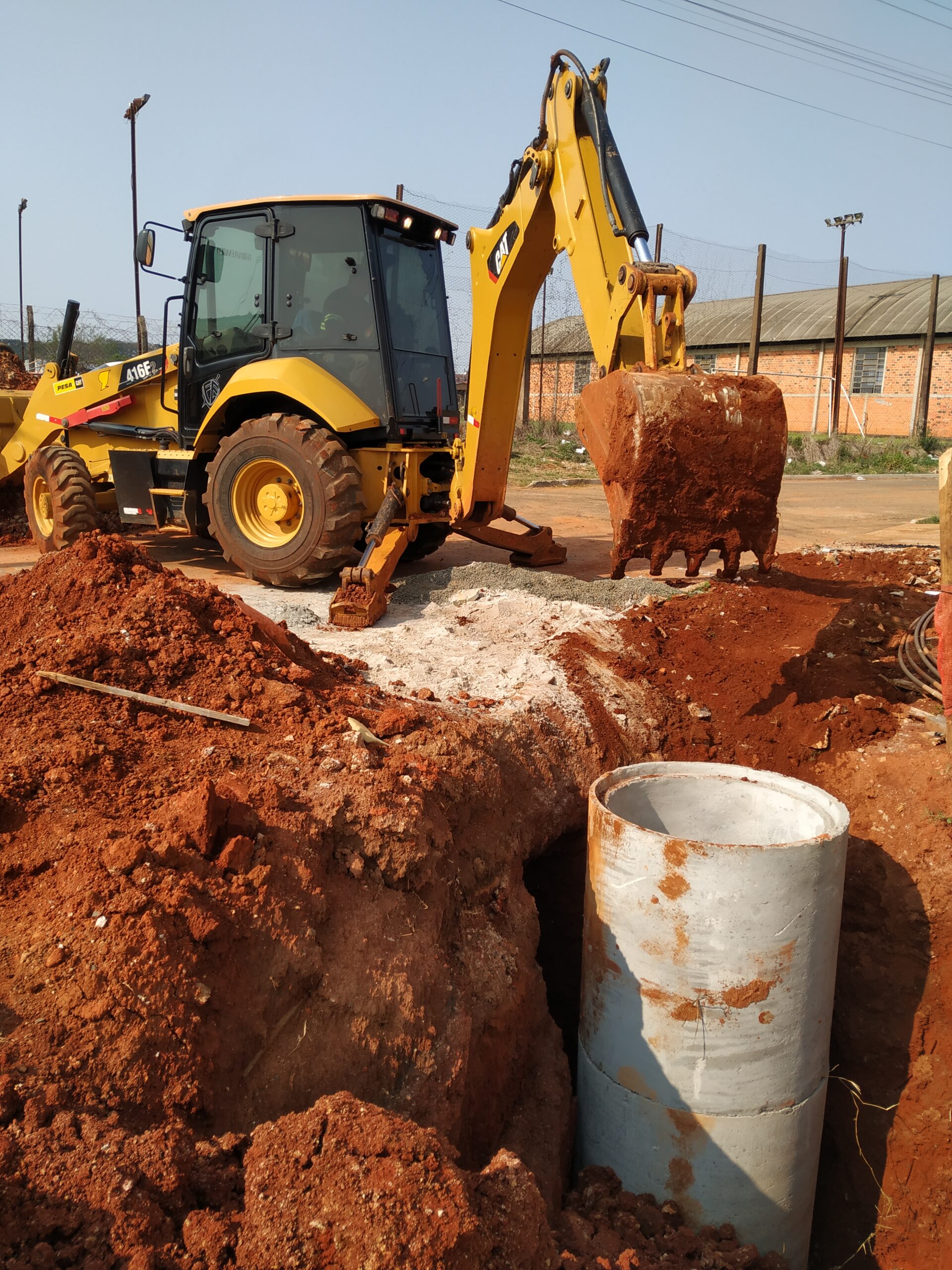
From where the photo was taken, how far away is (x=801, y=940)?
3.38 meters

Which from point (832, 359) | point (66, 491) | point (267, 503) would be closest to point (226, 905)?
point (267, 503)

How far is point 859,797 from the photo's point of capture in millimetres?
4535

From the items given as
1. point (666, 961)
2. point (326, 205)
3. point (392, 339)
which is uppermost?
point (326, 205)

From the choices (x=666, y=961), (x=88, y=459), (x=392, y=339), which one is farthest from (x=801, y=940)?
(x=88, y=459)

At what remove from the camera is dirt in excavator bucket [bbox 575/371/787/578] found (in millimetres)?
4062

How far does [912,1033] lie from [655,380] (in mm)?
3073

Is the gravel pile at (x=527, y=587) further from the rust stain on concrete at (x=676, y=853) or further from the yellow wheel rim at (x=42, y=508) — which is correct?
the yellow wheel rim at (x=42, y=508)

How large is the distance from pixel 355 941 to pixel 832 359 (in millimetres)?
32540

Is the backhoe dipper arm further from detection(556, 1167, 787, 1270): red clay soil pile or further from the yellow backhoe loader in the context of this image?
detection(556, 1167, 787, 1270): red clay soil pile

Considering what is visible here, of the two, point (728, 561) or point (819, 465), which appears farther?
point (819, 465)

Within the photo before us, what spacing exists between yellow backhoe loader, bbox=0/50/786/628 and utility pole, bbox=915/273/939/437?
22028 millimetres

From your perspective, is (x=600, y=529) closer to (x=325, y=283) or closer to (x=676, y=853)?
(x=325, y=283)

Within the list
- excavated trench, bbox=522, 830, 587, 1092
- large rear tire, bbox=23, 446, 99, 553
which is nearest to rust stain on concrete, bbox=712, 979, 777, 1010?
excavated trench, bbox=522, 830, 587, 1092

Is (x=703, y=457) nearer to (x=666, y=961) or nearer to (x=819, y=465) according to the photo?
(x=666, y=961)
